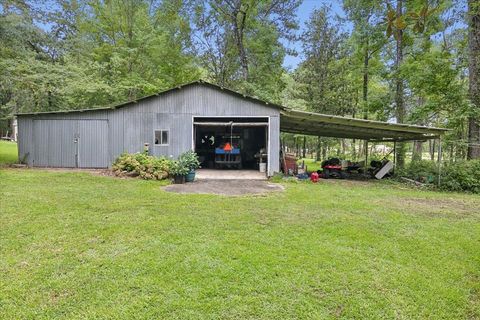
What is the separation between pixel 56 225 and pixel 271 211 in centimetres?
390

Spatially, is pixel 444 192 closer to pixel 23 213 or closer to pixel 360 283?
pixel 360 283

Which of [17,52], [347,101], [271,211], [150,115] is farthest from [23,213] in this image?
[347,101]

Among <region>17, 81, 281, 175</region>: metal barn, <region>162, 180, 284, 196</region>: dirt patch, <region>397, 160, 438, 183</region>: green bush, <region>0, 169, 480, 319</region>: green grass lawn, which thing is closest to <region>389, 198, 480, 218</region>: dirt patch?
<region>0, 169, 480, 319</region>: green grass lawn

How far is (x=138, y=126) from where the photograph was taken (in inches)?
474

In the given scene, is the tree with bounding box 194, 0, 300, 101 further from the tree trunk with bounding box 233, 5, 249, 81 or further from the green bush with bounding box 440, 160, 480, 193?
the green bush with bounding box 440, 160, 480, 193

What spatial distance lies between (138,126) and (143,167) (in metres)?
2.38

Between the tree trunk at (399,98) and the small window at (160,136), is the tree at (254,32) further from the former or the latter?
the small window at (160,136)

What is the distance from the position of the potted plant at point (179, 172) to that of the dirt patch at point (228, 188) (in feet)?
1.62

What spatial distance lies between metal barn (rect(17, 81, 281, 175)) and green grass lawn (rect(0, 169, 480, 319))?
5.54m

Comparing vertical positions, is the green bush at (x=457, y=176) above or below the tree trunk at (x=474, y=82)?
below

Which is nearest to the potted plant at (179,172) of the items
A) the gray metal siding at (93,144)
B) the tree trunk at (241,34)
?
the gray metal siding at (93,144)

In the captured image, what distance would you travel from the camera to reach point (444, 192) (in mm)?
10125

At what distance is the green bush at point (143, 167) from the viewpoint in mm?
10152

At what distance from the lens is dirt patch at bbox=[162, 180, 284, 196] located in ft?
27.6
